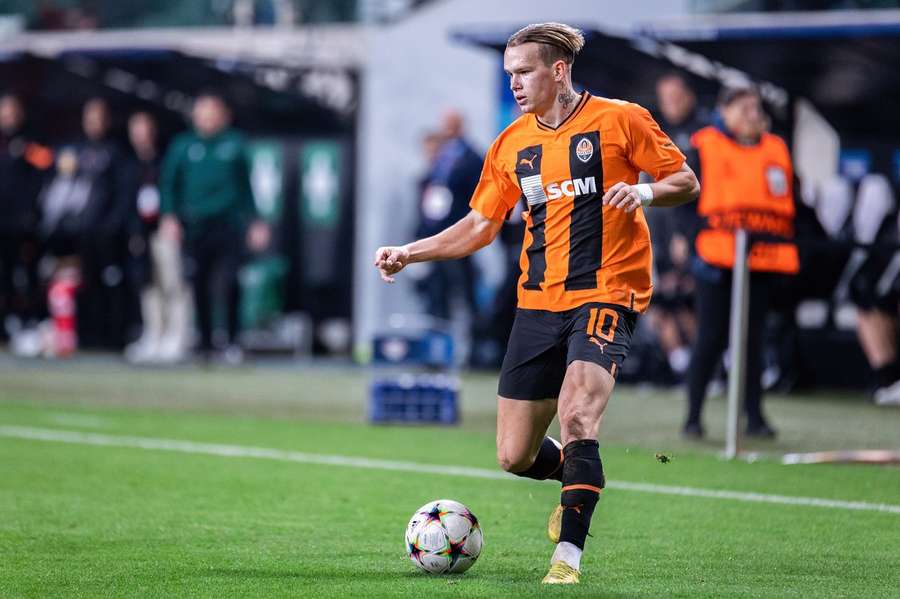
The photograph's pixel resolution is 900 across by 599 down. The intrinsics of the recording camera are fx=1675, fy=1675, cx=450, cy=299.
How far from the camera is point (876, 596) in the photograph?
19.5 ft

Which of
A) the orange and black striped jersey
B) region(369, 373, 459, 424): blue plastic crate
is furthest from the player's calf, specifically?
region(369, 373, 459, 424): blue plastic crate

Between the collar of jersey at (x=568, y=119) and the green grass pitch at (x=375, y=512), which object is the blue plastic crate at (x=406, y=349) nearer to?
the green grass pitch at (x=375, y=512)

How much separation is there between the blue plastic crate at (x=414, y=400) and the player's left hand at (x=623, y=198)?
6.55m

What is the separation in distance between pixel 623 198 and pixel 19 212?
15804 millimetres

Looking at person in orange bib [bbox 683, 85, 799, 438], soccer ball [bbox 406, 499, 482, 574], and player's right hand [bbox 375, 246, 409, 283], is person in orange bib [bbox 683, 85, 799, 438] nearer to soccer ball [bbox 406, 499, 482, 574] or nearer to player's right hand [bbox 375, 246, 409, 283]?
player's right hand [bbox 375, 246, 409, 283]

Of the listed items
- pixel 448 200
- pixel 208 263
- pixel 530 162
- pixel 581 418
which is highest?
pixel 448 200

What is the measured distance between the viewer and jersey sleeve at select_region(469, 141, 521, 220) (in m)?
6.90

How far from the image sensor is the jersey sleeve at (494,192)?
6898mm

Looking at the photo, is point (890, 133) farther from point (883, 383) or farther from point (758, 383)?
point (758, 383)

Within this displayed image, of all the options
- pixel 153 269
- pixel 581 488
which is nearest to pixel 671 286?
pixel 153 269

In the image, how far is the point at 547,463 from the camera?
6961mm

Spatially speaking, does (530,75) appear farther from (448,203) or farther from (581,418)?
(448,203)

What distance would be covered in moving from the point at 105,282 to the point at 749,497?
13427mm

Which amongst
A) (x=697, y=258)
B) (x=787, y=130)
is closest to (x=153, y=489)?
(x=697, y=258)
